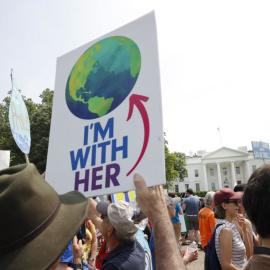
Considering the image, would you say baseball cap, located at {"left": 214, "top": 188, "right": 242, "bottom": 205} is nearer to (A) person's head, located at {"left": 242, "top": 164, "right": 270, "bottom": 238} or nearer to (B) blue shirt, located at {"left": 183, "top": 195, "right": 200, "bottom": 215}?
(A) person's head, located at {"left": 242, "top": 164, "right": 270, "bottom": 238}

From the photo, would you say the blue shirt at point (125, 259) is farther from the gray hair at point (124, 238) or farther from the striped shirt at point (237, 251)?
the striped shirt at point (237, 251)

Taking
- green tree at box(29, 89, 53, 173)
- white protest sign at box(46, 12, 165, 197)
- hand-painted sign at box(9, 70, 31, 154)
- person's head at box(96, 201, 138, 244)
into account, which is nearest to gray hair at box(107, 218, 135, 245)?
person's head at box(96, 201, 138, 244)

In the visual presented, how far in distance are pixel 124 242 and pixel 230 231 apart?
3.61 ft

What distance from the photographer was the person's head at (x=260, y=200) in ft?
4.49

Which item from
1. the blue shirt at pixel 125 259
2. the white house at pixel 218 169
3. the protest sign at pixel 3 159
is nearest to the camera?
the blue shirt at pixel 125 259

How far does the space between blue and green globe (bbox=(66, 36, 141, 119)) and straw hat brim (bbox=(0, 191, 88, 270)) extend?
31.8 inches

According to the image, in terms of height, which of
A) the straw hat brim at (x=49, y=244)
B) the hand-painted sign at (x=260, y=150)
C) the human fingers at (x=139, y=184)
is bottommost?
the straw hat brim at (x=49, y=244)

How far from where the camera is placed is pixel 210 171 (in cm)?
8638

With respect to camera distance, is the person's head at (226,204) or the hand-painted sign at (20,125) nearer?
the person's head at (226,204)

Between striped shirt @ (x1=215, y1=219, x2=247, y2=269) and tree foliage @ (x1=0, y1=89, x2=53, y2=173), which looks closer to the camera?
striped shirt @ (x1=215, y1=219, x2=247, y2=269)

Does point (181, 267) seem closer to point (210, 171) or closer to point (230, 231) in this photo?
point (230, 231)

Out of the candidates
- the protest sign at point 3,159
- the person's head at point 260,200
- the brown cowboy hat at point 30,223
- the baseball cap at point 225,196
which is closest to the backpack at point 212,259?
the baseball cap at point 225,196

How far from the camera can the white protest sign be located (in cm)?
158

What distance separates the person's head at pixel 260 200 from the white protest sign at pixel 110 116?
484 millimetres
